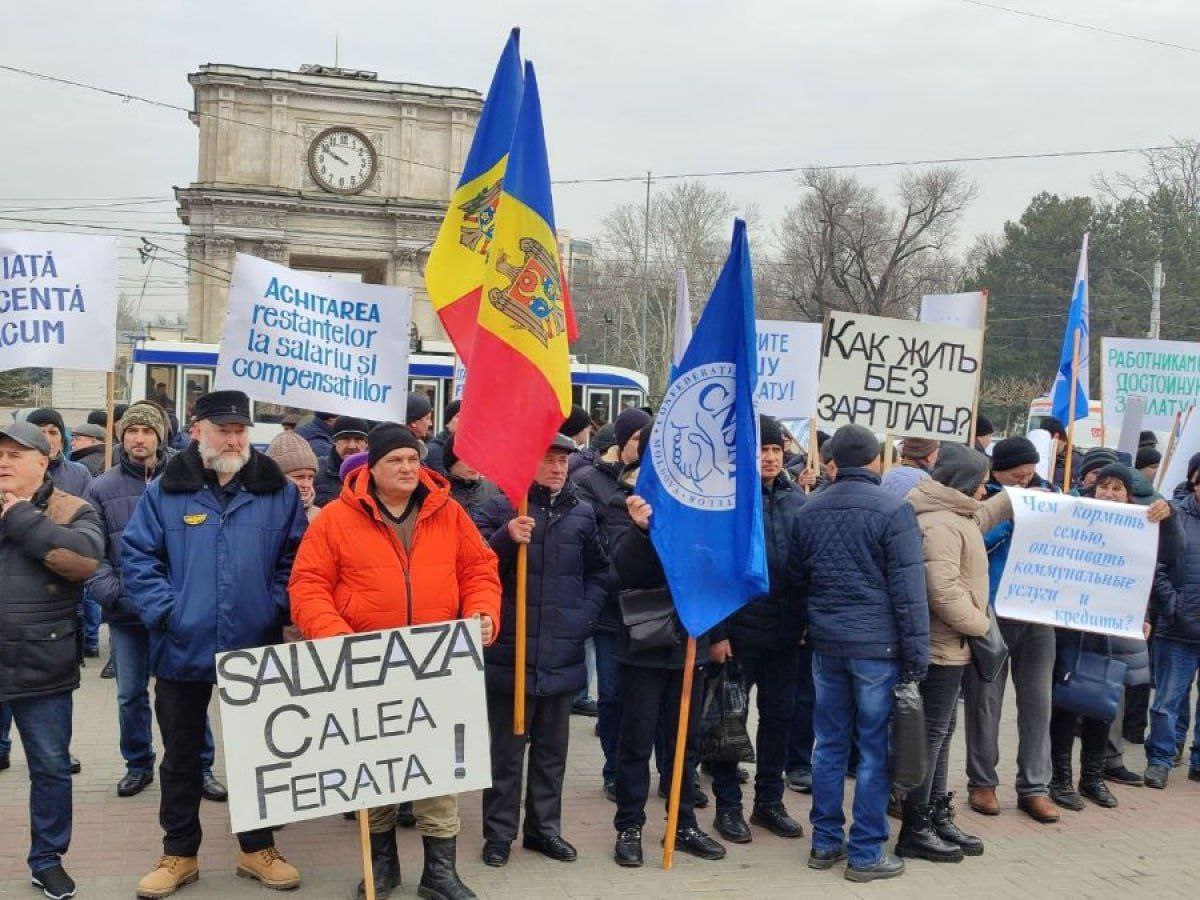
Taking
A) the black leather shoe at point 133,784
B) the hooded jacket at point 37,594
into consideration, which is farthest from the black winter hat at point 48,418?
the hooded jacket at point 37,594

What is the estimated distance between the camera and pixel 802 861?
6.35m

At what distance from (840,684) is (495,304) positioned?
8.30 feet

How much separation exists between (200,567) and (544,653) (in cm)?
167

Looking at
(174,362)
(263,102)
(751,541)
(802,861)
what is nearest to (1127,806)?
(802,861)

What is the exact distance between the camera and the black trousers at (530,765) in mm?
6148

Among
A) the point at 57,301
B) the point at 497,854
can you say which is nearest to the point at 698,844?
the point at 497,854

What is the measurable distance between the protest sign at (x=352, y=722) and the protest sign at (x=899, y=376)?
383 centimetres

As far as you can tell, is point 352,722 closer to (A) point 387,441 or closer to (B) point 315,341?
(A) point 387,441

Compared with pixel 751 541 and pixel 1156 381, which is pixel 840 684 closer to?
pixel 751 541

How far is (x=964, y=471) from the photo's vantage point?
21.2ft

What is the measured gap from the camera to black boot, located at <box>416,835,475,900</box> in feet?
18.1

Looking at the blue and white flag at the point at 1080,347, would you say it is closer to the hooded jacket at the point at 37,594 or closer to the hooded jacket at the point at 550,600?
the hooded jacket at the point at 550,600

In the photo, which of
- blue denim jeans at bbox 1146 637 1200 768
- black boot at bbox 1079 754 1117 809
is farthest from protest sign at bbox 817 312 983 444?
black boot at bbox 1079 754 1117 809

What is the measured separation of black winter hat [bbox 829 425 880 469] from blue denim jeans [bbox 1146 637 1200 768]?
10.7 feet
